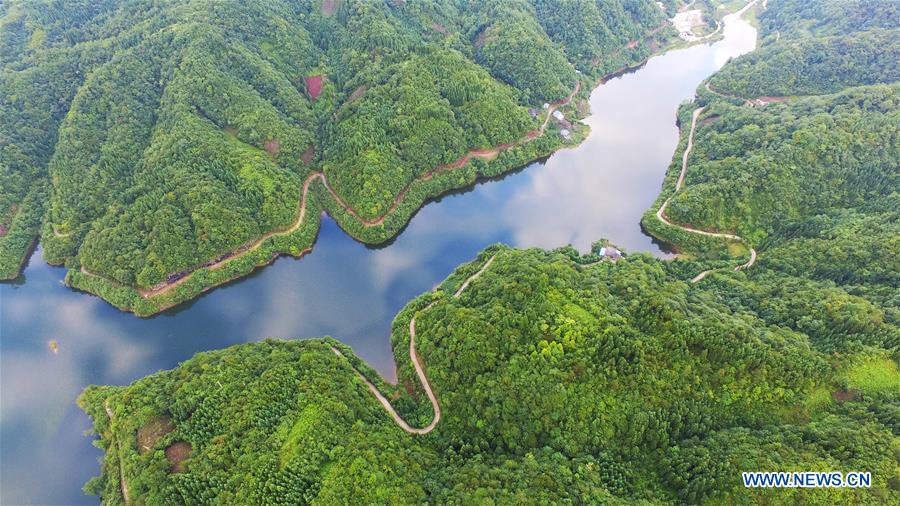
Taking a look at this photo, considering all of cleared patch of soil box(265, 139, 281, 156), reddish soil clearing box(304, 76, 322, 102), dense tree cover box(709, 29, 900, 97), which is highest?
reddish soil clearing box(304, 76, 322, 102)

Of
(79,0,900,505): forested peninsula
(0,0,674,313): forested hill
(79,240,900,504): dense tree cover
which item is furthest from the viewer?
(0,0,674,313): forested hill

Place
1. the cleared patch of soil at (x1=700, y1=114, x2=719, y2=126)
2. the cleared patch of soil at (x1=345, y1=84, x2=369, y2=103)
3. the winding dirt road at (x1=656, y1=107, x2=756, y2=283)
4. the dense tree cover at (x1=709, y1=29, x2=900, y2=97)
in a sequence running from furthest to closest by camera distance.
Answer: the dense tree cover at (x1=709, y1=29, x2=900, y2=97) < the cleared patch of soil at (x1=700, y1=114, x2=719, y2=126) < the cleared patch of soil at (x1=345, y1=84, x2=369, y2=103) < the winding dirt road at (x1=656, y1=107, x2=756, y2=283)

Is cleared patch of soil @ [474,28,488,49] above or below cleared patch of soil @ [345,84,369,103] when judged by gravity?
above

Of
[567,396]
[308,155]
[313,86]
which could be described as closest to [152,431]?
[567,396]

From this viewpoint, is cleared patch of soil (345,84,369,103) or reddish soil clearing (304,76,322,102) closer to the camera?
cleared patch of soil (345,84,369,103)

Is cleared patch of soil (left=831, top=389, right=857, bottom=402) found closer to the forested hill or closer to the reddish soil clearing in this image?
the forested hill

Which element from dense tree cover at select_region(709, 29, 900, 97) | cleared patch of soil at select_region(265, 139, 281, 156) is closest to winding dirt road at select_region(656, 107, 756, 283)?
dense tree cover at select_region(709, 29, 900, 97)
